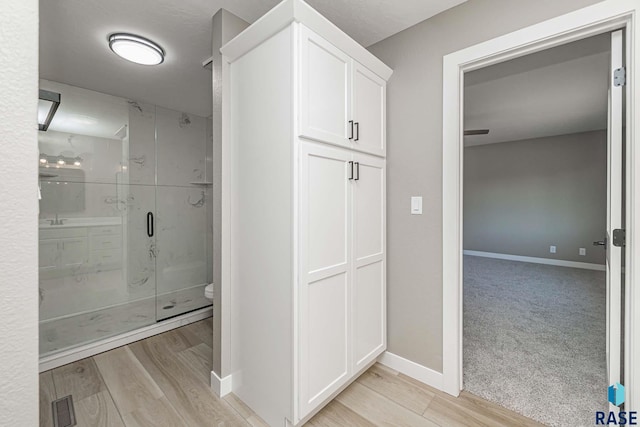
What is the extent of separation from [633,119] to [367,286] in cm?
154

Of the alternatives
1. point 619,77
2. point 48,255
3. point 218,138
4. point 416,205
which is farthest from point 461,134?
point 48,255

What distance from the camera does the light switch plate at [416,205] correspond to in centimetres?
188

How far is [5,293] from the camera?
0.53 meters

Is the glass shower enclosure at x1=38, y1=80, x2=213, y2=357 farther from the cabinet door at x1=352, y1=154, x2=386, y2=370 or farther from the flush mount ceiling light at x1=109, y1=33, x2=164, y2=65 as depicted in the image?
the cabinet door at x1=352, y1=154, x2=386, y2=370

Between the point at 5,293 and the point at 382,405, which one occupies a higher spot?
the point at 5,293

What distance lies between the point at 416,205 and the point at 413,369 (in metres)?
1.13

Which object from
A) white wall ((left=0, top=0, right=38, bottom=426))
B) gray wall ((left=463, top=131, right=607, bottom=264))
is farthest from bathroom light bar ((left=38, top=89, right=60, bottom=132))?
gray wall ((left=463, top=131, right=607, bottom=264))

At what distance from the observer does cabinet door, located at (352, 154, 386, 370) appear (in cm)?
172

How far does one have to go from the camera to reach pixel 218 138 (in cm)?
176

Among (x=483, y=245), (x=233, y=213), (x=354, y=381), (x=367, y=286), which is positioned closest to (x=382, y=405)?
(x=354, y=381)

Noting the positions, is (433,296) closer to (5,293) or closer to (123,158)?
(5,293)

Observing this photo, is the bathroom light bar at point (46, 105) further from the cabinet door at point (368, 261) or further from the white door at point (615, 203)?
the white door at point (615, 203)

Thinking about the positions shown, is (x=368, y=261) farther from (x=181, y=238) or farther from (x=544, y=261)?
(x=544, y=261)

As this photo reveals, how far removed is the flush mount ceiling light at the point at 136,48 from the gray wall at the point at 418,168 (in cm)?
170
